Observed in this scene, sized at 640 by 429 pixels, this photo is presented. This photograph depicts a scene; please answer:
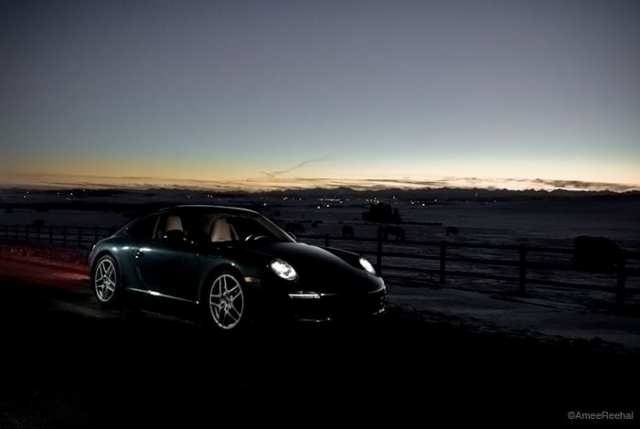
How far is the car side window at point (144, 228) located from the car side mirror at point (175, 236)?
3.00ft

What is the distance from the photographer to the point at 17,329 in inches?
339

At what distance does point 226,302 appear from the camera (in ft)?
27.1

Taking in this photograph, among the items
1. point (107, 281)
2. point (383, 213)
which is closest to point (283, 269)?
point (107, 281)

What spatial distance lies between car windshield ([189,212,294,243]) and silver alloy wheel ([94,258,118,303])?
178cm

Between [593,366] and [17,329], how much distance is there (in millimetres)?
6704

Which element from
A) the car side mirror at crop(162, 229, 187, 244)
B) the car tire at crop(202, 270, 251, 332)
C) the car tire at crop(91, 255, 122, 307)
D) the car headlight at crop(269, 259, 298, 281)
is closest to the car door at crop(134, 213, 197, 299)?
the car side mirror at crop(162, 229, 187, 244)

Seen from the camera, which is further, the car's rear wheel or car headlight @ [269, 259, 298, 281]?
the car's rear wheel

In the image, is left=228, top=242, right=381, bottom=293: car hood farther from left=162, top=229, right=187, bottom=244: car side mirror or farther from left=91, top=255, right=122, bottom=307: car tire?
left=91, top=255, right=122, bottom=307: car tire

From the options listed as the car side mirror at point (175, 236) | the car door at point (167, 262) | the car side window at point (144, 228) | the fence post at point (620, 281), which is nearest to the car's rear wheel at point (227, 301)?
the car door at point (167, 262)

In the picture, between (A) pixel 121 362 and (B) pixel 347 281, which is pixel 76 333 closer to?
(A) pixel 121 362

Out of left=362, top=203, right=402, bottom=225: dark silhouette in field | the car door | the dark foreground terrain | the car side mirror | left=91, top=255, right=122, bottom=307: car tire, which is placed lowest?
left=362, top=203, right=402, bottom=225: dark silhouette in field

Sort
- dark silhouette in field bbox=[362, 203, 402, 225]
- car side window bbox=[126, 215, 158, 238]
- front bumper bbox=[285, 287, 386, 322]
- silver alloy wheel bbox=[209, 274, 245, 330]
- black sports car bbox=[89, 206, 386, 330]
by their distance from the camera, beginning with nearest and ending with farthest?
front bumper bbox=[285, 287, 386, 322], black sports car bbox=[89, 206, 386, 330], silver alloy wheel bbox=[209, 274, 245, 330], car side window bbox=[126, 215, 158, 238], dark silhouette in field bbox=[362, 203, 402, 225]

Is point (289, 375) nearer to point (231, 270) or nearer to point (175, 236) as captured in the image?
point (231, 270)

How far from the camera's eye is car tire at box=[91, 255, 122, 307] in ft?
32.6
